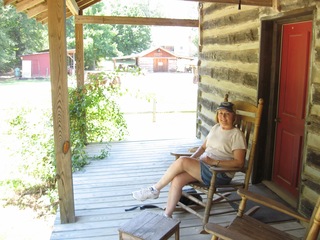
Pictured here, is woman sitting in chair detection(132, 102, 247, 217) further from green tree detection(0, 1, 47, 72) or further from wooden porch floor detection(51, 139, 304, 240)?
green tree detection(0, 1, 47, 72)

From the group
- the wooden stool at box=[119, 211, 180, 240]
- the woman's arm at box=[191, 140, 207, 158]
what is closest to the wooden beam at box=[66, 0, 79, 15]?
the woman's arm at box=[191, 140, 207, 158]

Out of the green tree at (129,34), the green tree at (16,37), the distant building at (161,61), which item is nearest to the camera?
the green tree at (16,37)

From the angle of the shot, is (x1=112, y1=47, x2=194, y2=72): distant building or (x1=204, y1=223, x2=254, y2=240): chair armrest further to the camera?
(x1=112, y1=47, x2=194, y2=72): distant building

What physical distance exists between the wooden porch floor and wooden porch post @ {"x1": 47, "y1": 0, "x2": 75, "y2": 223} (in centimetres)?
26

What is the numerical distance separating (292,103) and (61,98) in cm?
232

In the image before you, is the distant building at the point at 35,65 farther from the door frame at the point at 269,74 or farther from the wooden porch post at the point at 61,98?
the wooden porch post at the point at 61,98

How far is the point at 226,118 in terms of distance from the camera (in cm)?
311

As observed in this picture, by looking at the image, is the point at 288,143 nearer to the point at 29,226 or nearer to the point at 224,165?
the point at 224,165

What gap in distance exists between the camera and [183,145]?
6.14 m

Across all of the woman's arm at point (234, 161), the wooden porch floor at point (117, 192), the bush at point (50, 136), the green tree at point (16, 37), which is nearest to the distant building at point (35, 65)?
the green tree at point (16, 37)

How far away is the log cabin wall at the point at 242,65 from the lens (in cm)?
290

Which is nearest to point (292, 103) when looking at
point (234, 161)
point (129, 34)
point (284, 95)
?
point (284, 95)

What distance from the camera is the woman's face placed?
3.11 metres

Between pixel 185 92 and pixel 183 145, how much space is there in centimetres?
1313
